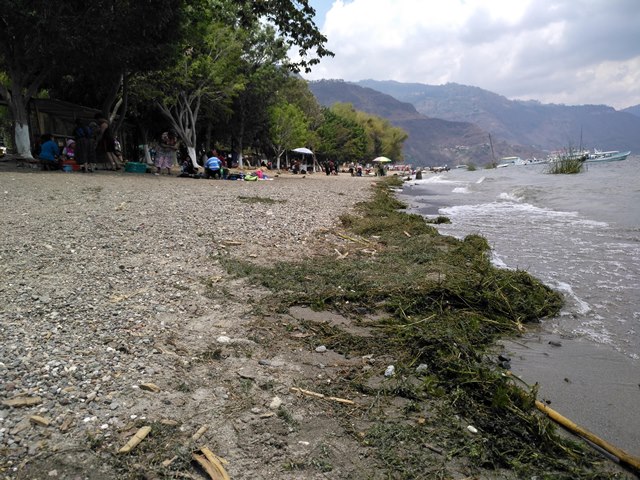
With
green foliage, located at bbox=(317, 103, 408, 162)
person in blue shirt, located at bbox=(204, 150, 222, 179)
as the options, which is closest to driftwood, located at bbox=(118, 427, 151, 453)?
person in blue shirt, located at bbox=(204, 150, 222, 179)

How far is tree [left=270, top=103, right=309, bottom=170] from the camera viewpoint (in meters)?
47.2

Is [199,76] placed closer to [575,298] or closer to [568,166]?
[575,298]

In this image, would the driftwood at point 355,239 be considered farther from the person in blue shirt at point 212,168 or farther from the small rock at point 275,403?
the person in blue shirt at point 212,168

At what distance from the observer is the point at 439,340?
420cm

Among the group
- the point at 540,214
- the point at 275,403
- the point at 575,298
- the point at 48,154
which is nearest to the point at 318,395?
the point at 275,403

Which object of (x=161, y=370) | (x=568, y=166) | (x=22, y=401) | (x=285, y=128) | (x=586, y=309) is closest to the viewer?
(x=22, y=401)

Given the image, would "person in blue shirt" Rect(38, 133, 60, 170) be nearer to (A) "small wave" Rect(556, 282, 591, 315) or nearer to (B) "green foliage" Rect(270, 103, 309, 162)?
(A) "small wave" Rect(556, 282, 591, 315)

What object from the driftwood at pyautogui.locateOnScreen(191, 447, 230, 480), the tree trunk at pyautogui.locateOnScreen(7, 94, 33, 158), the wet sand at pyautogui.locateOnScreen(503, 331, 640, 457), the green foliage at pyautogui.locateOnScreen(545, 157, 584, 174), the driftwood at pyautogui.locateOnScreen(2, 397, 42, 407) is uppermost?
the tree trunk at pyautogui.locateOnScreen(7, 94, 33, 158)

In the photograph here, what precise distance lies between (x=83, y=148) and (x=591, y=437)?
18.8 m

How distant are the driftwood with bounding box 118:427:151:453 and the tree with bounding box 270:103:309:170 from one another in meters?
43.9

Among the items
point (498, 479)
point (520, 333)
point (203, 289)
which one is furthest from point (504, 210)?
point (498, 479)

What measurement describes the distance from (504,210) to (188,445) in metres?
A: 16.5

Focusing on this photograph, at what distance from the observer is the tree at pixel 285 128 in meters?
47.2

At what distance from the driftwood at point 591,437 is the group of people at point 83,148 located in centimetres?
1793
